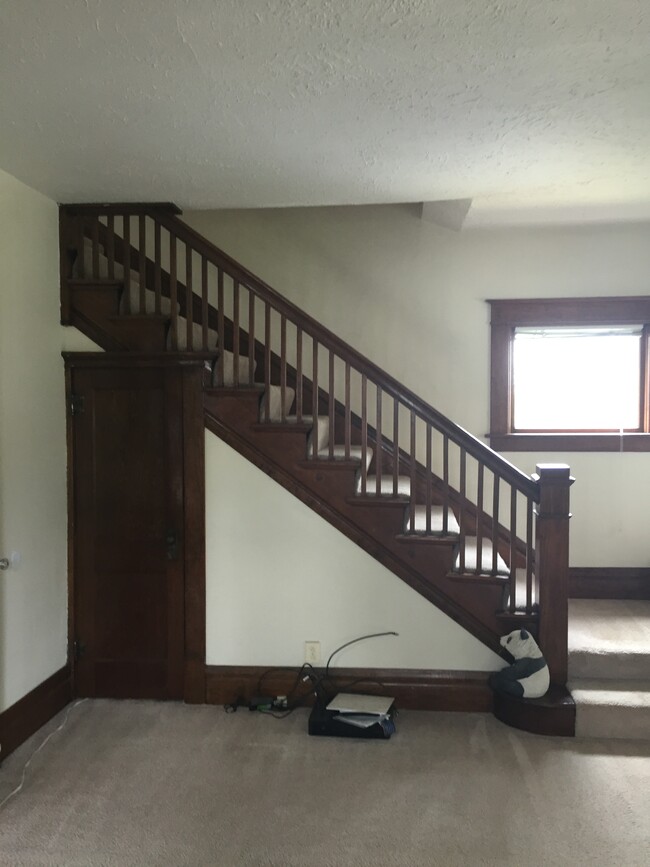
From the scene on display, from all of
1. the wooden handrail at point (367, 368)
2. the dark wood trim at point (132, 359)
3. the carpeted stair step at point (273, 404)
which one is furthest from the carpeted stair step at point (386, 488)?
the dark wood trim at point (132, 359)

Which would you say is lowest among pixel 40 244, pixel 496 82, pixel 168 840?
pixel 168 840

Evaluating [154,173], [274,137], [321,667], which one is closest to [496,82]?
[274,137]

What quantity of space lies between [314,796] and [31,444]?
1996 mm

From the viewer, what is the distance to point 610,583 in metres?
4.18

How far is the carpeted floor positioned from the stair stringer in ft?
1.76

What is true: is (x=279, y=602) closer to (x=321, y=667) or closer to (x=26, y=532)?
(x=321, y=667)

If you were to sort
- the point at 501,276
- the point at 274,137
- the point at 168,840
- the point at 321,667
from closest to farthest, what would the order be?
1. the point at 168,840
2. the point at 274,137
3. the point at 321,667
4. the point at 501,276

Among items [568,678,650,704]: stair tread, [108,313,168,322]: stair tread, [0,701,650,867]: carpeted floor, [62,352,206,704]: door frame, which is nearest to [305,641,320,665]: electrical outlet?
[0,701,650,867]: carpeted floor

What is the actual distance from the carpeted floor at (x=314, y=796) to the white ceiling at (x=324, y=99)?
254cm

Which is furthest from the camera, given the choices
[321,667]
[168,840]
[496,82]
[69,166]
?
[321,667]

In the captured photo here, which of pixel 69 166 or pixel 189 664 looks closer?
pixel 69 166

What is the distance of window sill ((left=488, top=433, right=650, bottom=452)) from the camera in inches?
163

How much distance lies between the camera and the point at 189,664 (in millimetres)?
3428

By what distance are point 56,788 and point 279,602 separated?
4.15 feet
